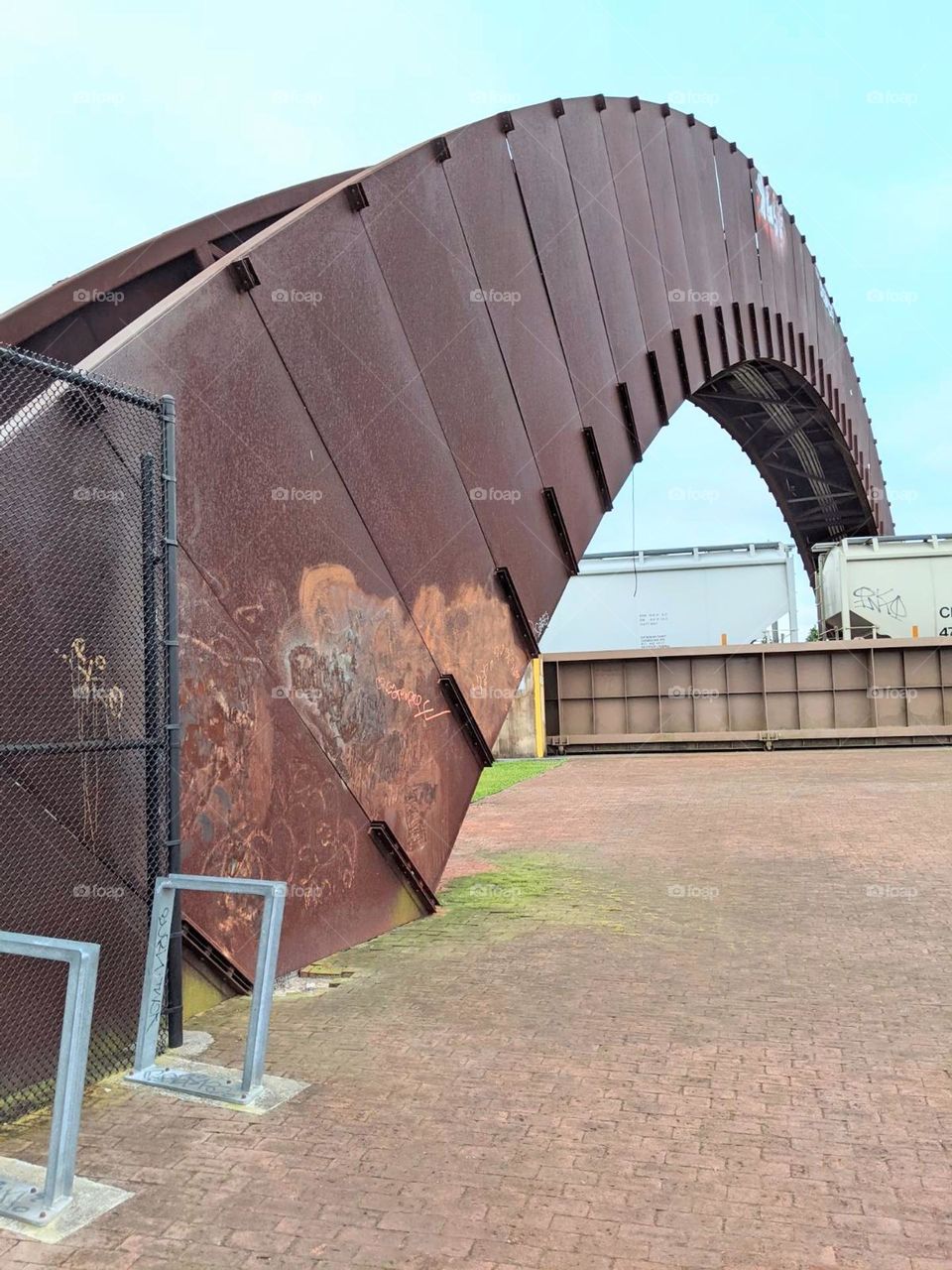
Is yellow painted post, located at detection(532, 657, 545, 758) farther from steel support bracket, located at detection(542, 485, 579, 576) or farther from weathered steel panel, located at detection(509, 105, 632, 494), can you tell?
steel support bracket, located at detection(542, 485, 579, 576)

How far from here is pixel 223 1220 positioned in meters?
3.29

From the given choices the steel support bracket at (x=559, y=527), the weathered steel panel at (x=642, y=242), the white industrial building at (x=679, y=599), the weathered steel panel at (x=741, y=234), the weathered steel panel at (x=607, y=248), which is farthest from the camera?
the white industrial building at (x=679, y=599)

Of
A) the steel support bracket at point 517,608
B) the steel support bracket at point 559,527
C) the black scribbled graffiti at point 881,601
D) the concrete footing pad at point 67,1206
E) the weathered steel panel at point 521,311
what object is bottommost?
the concrete footing pad at point 67,1206

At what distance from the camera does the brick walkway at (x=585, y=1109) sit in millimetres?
3162

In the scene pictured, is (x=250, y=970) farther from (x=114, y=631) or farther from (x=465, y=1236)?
(x=465, y=1236)

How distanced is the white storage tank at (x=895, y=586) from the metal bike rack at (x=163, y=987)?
2689cm

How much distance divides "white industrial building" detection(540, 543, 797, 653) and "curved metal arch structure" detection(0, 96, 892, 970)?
19.6m

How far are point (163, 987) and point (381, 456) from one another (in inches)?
162

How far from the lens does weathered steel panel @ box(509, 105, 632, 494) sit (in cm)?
981

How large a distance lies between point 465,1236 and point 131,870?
8.52 ft

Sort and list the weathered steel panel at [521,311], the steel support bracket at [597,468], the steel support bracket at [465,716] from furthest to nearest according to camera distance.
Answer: the steel support bracket at [597,468]
the weathered steel panel at [521,311]
the steel support bracket at [465,716]

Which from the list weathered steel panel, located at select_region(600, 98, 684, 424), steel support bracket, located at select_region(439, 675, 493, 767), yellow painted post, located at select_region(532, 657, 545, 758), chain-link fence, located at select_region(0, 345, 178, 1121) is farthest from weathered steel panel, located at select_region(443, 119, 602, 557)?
yellow painted post, located at select_region(532, 657, 545, 758)

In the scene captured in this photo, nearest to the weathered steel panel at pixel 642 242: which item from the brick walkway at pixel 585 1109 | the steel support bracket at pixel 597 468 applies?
the steel support bracket at pixel 597 468

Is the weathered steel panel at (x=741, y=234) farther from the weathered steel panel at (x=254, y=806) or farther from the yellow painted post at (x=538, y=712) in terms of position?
the weathered steel panel at (x=254, y=806)
